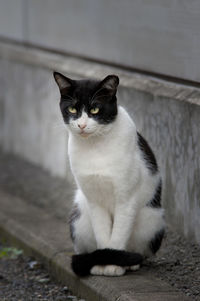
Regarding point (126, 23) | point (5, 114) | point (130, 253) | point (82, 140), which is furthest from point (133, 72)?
point (5, 114)

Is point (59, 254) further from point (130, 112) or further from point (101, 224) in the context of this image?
point (130, 112)

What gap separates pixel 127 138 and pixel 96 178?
0.32 meters

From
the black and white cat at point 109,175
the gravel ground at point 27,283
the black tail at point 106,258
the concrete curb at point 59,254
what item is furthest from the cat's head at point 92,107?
the gravel ground at point 27,283

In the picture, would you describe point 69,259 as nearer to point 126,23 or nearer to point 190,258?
point 190,258

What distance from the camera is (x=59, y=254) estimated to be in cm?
488

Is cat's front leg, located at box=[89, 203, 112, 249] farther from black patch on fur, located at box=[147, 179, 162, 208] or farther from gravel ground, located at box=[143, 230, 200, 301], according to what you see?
gravel ground, located at box=[143, 230, 200, 301]

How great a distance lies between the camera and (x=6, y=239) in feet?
19.1

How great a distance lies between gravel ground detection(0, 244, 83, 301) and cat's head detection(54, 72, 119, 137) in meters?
1.19

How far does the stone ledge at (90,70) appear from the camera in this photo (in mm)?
4875

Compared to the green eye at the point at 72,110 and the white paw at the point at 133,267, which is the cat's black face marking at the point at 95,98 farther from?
the white paw at the point at 133,267

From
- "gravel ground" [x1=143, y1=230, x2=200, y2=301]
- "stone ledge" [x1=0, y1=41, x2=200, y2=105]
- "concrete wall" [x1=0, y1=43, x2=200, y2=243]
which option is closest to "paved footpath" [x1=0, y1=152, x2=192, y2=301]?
"gravel ground" [x1=143, y1=230, x2=200, y2=301]

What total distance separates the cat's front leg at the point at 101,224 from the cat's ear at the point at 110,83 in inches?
29.8

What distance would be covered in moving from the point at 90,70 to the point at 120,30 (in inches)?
19.6

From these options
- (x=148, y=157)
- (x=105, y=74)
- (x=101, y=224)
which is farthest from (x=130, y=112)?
(x=101, y=224)
